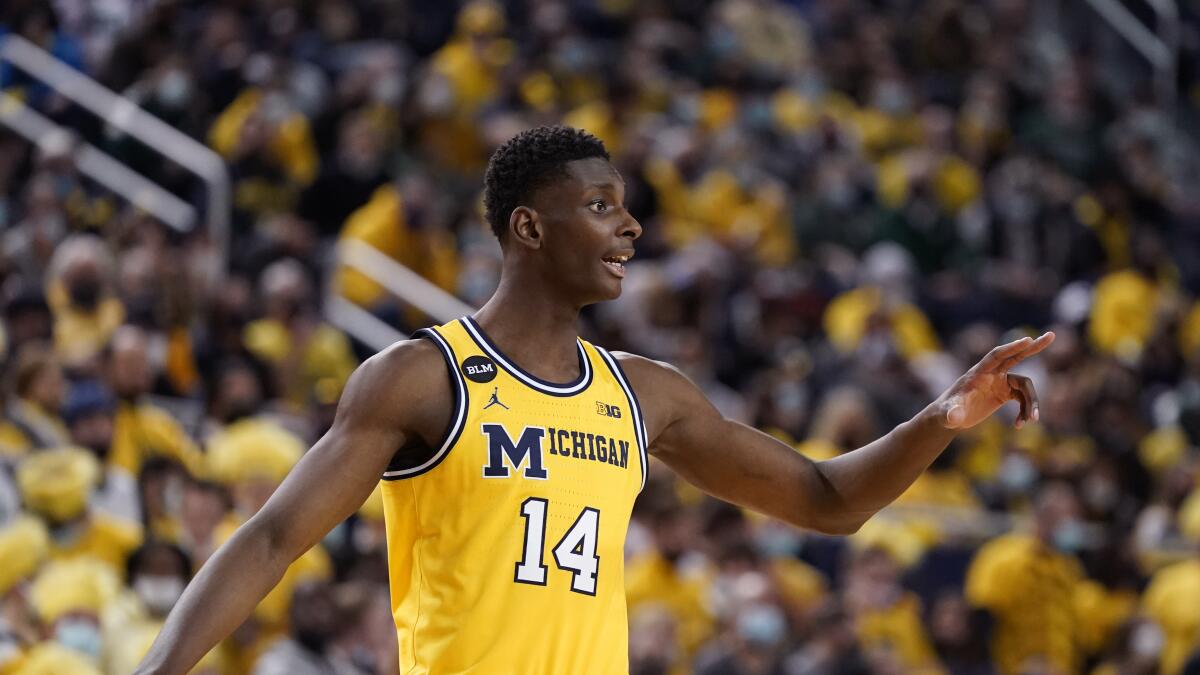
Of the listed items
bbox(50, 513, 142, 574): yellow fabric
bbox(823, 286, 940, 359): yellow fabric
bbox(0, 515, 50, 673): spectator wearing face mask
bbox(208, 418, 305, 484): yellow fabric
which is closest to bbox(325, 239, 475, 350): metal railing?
bbox(208, 418, 305, 484): yellow fabric

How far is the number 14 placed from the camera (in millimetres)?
4367

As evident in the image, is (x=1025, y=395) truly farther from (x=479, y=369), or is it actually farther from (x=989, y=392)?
(x=479, y=369)

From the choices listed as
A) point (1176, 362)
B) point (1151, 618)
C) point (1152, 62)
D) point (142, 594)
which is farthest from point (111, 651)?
point (1152, 62)

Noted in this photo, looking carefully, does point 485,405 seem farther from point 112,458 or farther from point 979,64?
point 979,64

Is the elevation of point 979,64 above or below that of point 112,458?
above

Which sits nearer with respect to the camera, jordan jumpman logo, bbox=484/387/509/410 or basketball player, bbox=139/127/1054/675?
basketball player, bbox=139/127/1054/675

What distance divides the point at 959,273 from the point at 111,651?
7.57 metres

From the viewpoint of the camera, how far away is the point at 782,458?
4.95 meters

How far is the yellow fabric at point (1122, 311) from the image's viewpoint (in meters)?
13.1

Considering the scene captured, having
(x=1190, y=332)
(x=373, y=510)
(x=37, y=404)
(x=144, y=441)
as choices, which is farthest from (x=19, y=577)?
(x=1190, y=332)

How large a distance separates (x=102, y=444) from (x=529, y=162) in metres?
5.35

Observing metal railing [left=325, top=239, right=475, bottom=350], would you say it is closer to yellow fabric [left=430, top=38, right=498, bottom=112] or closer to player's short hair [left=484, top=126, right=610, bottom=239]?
yellow fabric [left=430, top=38, right=498, bottom=112]

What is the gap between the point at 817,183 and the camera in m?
14.1

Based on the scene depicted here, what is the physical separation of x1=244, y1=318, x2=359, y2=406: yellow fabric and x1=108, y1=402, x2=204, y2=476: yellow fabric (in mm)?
828
